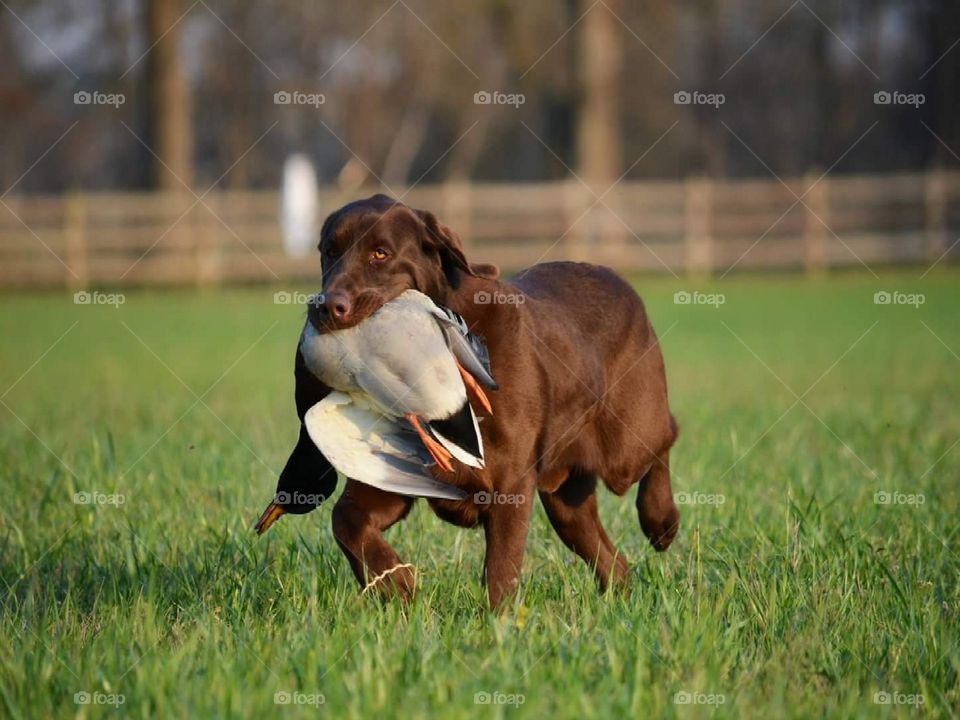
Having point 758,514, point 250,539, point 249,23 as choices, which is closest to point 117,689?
point 250,539

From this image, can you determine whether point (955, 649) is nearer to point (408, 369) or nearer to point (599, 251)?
point (408, 369)

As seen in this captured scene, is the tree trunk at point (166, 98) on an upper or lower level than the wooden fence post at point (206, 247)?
upper

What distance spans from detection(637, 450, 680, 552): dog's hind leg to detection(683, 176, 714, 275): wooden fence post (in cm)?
2309

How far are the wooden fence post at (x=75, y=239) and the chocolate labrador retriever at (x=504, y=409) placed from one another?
23756mm

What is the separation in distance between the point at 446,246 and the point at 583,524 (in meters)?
1.28

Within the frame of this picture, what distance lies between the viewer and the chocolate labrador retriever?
4.26 meters

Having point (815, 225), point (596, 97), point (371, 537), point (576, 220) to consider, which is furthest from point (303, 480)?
point (596, 97)

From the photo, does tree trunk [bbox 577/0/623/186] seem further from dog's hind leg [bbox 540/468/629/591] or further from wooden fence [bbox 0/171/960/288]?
dog's hind leg [bbox 540/468/629/591]

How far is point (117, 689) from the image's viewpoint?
11.0ft

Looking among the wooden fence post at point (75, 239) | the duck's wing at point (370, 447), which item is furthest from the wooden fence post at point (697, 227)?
the duck's wing at point (370, 447)

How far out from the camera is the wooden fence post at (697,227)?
92.3ft

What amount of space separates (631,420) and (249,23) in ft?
137

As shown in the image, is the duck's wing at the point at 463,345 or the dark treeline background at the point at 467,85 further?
the dark treeline background at the point at 467,85

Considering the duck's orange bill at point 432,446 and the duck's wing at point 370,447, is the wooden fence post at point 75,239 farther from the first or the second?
the duck's orange bill at point 432,446
